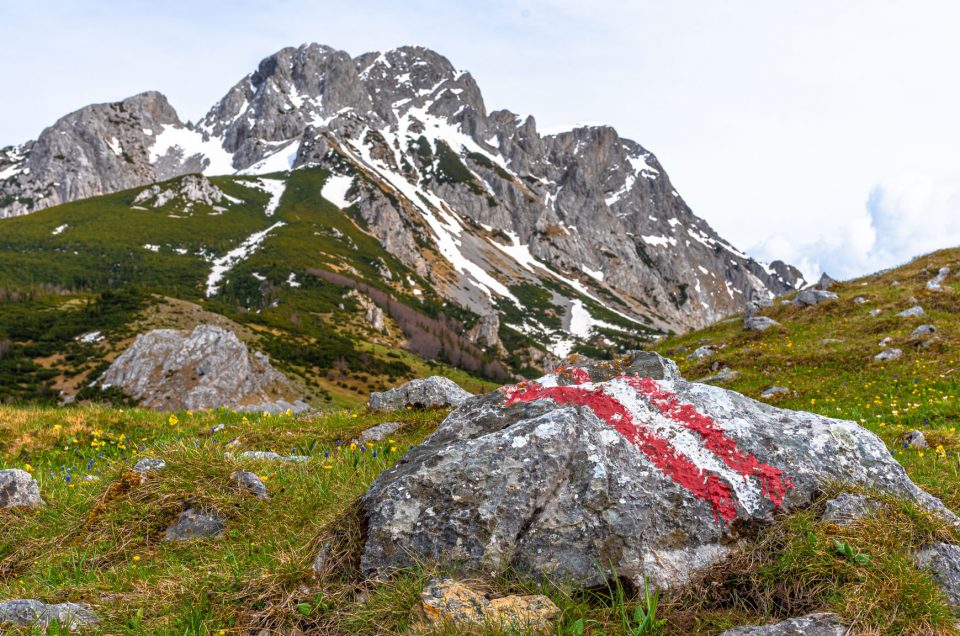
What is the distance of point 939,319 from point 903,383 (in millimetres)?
6984

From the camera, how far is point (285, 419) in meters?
13.3

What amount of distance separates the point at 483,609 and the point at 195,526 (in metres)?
4.26

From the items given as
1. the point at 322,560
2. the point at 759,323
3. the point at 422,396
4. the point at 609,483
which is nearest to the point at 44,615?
the point at 322,560

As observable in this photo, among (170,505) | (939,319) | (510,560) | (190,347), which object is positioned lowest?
(190,347)

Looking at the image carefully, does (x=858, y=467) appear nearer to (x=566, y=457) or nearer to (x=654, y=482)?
(x=654, y=482)

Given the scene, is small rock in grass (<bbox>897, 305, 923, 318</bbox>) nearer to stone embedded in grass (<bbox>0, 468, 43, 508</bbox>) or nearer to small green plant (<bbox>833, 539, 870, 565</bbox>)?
small green plant (<bbox>833, 539, 870, 565</bbox>)

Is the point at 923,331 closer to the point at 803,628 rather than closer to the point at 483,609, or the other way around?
the point at 803,628

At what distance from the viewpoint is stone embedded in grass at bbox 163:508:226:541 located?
18.6ft

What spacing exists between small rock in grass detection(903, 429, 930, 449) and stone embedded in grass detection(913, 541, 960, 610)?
6.68 metres

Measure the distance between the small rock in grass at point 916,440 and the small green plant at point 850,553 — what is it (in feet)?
24.3

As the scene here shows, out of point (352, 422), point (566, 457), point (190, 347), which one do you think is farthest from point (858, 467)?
point (190, 347)

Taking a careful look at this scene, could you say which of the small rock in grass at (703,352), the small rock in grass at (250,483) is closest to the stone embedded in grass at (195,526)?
the small rock in grass at (250,483)

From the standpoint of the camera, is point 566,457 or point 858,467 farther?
point 858,467

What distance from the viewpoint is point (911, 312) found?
67.1 feet
